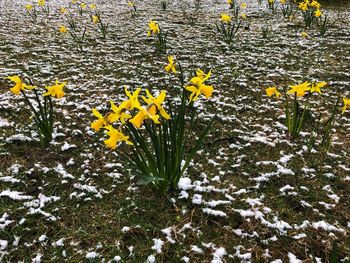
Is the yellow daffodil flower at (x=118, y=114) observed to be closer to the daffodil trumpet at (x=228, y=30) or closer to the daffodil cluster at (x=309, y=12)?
the daffodil trumpet at (x=228, y=30)

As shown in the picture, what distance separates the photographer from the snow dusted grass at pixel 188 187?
6.17ft

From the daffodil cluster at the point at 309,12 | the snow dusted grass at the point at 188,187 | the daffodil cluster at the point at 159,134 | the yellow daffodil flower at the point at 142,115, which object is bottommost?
the snow dusted grass at the point at 188,187

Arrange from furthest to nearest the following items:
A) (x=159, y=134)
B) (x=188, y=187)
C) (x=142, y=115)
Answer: (x=188, y=187)
(x=159, y=134)
(x=142, y=115)

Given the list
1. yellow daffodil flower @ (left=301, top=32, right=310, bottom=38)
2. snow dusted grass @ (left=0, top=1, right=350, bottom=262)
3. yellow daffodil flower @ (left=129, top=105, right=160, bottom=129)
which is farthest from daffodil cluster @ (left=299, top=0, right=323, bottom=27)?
yellow daffodil flower @ (left=129, top=105, right=160, bottom=129)

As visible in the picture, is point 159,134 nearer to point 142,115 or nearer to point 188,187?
point 142,115

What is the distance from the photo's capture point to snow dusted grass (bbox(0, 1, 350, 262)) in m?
1.88

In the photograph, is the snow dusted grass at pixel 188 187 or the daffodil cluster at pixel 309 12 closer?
the snow dusted grass at pixel 188 187

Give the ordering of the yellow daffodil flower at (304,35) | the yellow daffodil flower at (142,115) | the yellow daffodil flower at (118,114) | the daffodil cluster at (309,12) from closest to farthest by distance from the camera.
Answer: the yellow daffodil flower at (142,115) → the yellow daffodil flower at (118,114) → the yellow daffodil flower at (304,35) → the daffodil cluster at (309,12)

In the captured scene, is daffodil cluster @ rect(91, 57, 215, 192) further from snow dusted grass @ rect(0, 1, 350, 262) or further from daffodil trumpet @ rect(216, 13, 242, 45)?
daffodil trumpet @ rect(216, 13, 242, 45)

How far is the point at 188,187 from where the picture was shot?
2.32 m

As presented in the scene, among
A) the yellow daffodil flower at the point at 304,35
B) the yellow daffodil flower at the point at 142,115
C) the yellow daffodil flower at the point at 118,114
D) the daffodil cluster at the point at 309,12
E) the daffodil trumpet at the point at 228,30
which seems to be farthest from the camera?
the daffodil cluster at the point at 309,12

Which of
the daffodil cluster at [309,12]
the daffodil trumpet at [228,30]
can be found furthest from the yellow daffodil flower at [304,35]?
the daffodil trumpet at [228,30]

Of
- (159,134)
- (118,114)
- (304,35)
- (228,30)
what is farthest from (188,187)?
(304,35)

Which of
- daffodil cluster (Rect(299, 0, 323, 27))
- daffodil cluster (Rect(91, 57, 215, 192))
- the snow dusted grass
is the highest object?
daffodil cluster (Rect(299, 0, 323, 27))
